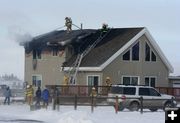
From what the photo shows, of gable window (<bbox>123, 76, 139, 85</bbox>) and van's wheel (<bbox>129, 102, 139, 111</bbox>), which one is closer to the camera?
van's wheel (<bbox>129, 102, 139, 111</bbox>)

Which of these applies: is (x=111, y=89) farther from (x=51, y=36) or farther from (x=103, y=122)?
(x=51, y=36)

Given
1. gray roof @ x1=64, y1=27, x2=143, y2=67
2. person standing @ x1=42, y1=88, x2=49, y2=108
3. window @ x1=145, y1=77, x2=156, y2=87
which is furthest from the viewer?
window @ x1=145, y1=77, x2=156, y2=87

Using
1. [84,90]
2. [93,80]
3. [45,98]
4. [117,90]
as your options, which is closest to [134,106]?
[117,90]

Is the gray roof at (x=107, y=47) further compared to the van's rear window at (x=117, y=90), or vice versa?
the gray roof at (x=107, y=47)

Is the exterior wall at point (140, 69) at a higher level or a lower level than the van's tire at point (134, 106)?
higher

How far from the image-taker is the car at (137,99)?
31.3m

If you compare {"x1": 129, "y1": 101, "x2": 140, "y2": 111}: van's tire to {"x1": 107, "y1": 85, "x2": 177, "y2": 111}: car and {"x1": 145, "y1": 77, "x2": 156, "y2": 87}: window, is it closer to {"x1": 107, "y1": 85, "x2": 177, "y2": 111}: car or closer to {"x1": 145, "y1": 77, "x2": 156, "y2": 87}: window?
{"x1": 107, "y1": 85, "x2": 177, "y2": 111}: car

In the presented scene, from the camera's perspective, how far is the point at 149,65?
45.9 m

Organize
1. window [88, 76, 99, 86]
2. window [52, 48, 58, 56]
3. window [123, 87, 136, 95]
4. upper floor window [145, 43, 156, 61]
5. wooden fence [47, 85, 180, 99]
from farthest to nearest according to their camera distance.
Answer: window [52, 48, 58, 56]
upper floor window [145, 43, 156, 61]
window [88, 76, 99, 86]
wooden fence [47, 85, 180, 99]
window [123, 87, 136, 95]

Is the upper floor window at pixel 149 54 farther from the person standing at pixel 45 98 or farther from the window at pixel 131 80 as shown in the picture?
the person standing at pixel 45 98

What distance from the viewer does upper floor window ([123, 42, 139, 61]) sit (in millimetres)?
44528

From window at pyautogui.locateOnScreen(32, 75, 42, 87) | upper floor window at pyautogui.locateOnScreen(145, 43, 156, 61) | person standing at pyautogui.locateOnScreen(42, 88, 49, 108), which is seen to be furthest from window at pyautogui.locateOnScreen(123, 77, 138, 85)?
person standing at pyautogui.locateOnScreen(42, 88, 49, 108)

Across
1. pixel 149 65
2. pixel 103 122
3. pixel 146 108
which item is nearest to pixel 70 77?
pixel 149 65

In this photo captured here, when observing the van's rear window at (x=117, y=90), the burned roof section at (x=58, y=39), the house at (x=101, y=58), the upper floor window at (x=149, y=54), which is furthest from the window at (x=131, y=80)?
the van's rear window at (x=117, y=90)
